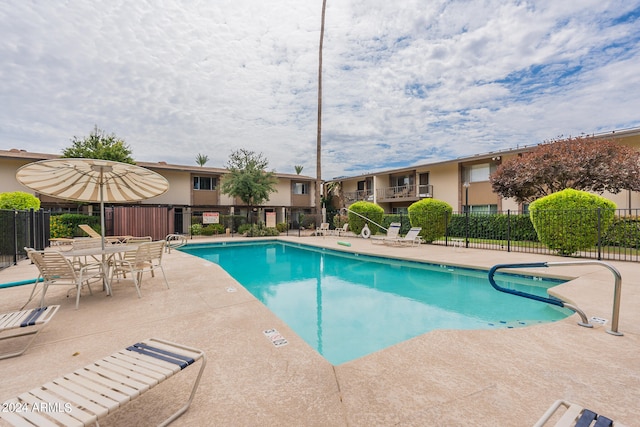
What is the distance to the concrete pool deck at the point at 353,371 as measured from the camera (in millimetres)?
2137

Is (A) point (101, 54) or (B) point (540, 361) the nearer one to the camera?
(B) point (540, 361)

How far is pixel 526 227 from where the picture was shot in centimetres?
1549

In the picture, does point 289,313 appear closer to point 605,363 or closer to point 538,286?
point 605,363

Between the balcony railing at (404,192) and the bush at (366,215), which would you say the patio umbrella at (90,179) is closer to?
the bush at (366,215)

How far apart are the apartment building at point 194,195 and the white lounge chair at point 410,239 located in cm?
854

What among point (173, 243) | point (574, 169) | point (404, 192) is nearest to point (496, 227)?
point (574, 169)

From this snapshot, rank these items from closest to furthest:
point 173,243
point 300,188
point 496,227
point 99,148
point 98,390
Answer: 1. point 98,390
2. point 173,243
3. point 496,227
4. point 99,148
5. point 300,188

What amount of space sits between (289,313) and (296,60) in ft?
49.6

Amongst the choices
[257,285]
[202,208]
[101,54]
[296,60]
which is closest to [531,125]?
[296,60]

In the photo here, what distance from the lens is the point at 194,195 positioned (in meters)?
25.6

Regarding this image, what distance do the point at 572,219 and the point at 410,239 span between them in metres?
6.14

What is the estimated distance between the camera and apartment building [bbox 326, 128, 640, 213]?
52.1 feet

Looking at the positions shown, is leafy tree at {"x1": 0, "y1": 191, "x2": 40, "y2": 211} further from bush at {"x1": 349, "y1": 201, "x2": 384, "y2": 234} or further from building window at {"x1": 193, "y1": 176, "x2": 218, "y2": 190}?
bush at {"x1": 349, "y1": 201, "x2": 384, "y2": 234}

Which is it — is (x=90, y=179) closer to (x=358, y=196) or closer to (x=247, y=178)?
(x=247, y=178)
